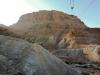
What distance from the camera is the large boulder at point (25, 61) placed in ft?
54.3

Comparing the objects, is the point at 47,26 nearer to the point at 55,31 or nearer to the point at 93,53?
the point at 55,31

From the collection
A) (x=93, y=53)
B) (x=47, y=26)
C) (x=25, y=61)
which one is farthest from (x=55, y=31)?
(x=25, y=61)

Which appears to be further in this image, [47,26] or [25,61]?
[47,26]

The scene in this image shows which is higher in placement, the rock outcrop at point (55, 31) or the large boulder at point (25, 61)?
the rock outcrop at point (55, 31)

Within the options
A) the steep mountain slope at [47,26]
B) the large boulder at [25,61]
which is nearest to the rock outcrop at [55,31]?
the steep mountain slope at [47,26]

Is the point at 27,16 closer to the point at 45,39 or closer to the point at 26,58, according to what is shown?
the point at 45,39

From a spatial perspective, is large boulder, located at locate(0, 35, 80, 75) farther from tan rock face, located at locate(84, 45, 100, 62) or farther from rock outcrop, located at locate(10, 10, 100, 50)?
rock outcrop, located at locate(10, 10, 100, 50)

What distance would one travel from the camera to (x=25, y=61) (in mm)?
17172

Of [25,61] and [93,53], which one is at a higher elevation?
[25,61]

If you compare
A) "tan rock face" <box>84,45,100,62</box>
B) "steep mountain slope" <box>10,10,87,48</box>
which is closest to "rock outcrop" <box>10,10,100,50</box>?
"steep mountain slope" <box>10,10,87,48</box>

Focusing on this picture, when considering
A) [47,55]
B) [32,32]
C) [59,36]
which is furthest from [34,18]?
[47,55]

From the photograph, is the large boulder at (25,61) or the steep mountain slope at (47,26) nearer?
the large boulder at (25,61)

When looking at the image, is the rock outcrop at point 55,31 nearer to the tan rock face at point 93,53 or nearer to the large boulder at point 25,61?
the tan rock face at point 93,53

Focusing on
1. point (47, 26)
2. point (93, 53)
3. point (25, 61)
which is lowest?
point (93, 53)
